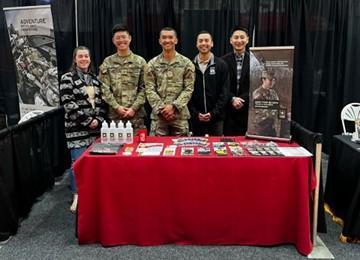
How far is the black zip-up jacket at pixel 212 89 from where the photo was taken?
10.0 feet

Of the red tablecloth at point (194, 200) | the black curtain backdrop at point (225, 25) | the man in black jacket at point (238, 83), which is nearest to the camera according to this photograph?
the red tablecloth at point (194, 200)

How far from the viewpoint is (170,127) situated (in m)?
3.03

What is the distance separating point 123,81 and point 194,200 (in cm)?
122

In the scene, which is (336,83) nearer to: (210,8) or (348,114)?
(348,114)

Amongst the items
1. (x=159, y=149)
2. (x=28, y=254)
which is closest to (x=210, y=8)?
(x=159, y=149)

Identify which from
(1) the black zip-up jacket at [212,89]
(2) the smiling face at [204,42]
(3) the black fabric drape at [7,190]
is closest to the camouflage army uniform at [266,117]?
(1) the black zip-up jacket at [212,89]

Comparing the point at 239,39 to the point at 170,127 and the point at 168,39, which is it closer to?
the point at 168,39

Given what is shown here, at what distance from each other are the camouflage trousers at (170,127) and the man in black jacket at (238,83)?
0.46 metres

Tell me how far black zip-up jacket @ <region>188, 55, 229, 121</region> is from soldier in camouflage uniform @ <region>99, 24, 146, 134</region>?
1.54 ft

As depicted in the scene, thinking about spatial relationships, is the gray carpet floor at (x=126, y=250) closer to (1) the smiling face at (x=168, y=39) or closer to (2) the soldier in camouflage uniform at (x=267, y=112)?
(2) the soldier in camouflage uniform at (x=267, y=112)

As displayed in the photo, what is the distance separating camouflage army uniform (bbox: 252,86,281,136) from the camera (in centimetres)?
246

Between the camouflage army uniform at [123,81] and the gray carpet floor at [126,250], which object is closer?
the gray carpet floor at [126,250]

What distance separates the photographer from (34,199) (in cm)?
318

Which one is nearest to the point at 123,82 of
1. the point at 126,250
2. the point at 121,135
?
the point at 121,135
